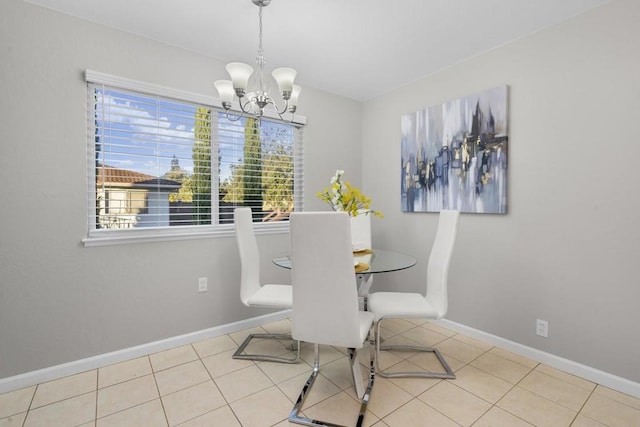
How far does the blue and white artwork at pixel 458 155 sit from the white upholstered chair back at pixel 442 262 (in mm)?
490

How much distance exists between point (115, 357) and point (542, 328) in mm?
3102

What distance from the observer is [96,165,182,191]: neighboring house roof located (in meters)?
2.19


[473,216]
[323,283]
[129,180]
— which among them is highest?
[129,180]

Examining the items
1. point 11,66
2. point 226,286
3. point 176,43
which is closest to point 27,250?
point 11,66

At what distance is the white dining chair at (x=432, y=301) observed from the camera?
6.49ft

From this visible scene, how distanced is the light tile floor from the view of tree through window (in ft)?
3.54

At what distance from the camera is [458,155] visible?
104 inches

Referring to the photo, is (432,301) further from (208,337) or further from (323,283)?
(208,337)

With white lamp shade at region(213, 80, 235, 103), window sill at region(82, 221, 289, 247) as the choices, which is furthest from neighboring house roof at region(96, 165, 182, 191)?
white lamp shade at region(213, 80, 235, 103)

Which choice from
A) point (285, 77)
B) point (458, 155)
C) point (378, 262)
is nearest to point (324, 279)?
point (378, 262)

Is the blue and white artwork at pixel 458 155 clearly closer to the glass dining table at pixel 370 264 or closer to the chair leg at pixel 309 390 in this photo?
the glass dining table at pixel 370 264

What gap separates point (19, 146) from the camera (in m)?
1.86

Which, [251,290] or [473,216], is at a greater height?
[473,216]

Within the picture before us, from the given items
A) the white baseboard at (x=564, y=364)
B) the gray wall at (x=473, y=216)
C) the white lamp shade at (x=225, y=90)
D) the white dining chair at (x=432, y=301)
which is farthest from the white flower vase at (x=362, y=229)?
the white lamp shade at (x=225, y=90)
